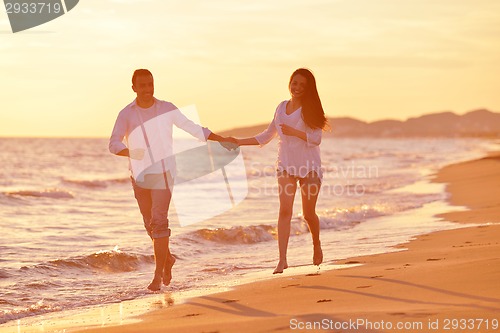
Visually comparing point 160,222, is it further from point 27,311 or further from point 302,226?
point 302,226

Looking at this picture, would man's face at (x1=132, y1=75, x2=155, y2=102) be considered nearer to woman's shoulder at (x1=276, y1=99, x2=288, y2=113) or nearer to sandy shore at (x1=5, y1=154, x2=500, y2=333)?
woman's shoulder at (x1=276, y1=99, x2=288, y2=113)

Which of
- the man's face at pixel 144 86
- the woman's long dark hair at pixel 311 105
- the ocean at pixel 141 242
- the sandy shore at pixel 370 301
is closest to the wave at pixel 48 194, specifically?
the ocean at pixel 141 242

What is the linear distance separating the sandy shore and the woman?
0.75 meters

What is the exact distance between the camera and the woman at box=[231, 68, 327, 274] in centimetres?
746

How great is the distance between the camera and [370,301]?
222 inches

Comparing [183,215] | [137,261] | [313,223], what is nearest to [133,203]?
[183,215]

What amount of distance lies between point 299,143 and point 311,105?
397mm

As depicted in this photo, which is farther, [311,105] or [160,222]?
[311,105]

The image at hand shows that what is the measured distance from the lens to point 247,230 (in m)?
12.7

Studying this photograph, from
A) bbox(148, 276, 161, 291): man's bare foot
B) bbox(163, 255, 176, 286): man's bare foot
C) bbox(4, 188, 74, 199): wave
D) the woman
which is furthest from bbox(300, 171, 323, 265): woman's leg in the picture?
bbox(4, 188, 74, 199): wave

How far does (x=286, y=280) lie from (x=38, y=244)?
224 inches

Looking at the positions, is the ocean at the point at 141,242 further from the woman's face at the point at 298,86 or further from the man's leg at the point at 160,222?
the woman's face at the point at 298,86

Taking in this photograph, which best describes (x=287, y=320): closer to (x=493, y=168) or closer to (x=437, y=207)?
(x=437, y=207)

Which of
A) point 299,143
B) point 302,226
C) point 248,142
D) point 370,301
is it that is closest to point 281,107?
point 299,143
